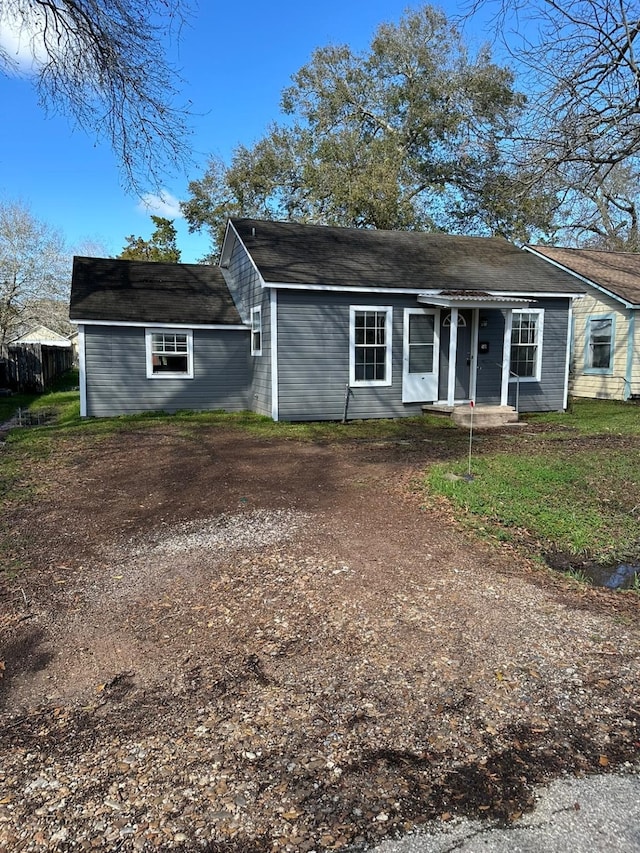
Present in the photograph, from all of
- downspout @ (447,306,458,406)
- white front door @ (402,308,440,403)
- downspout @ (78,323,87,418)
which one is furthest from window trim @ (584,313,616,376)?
downspout @ (78,323,87,418)

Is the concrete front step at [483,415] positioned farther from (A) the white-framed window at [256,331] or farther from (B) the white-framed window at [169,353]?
(B) the white-framed window at [169,353]

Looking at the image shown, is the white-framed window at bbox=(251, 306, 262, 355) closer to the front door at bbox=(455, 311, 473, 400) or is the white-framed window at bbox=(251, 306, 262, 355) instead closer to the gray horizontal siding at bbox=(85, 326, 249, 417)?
the gray horizontal siding at bbox=(85, 326, 249, 417)

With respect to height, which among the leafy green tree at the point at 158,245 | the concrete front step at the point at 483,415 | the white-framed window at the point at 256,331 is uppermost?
the leafy green tree at the point at 158,245

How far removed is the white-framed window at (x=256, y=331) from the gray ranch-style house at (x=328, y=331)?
0.09 feet

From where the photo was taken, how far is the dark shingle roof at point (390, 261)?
1246 cm

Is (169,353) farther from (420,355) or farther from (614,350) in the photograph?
(614,350)

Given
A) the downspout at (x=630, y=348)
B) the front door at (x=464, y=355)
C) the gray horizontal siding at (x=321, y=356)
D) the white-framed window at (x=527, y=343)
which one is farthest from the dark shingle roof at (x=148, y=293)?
the downspout at (x=630, y=348)

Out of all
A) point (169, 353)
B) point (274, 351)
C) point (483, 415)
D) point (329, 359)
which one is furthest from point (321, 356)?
point (169, 353)

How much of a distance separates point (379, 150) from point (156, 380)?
17.4 m

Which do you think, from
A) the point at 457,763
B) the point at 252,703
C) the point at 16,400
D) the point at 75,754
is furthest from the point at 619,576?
the point at 16,400

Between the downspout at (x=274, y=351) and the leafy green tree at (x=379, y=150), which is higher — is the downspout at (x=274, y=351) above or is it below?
below

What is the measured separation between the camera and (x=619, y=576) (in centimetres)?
439

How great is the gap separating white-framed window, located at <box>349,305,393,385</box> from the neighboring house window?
751cm

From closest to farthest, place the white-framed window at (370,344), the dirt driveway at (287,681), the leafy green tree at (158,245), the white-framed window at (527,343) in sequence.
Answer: the dirt driveway at (287,681)
the white-framed window at (370,344)
the white-framed window at (527,343)
the leafy green tree at (158,245)
